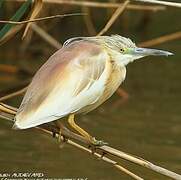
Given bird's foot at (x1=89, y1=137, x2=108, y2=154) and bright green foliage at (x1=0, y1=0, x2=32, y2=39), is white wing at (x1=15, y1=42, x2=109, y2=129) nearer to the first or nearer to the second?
bird's foot at (x1=89, y1=137, x2=108, y2=154)

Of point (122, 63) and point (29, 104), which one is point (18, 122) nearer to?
point (29, 104)

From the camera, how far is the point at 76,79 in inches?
84.7

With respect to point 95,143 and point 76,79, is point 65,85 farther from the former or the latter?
point 95,143

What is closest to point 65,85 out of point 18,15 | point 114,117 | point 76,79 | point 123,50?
point 76,79

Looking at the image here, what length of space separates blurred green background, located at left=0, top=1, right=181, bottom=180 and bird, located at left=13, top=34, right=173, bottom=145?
1164 mm

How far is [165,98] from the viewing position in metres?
4.73

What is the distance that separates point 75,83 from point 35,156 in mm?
1510

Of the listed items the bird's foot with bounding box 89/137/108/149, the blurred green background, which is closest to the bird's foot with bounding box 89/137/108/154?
the bird's foot with bounding box 89/137/108/149

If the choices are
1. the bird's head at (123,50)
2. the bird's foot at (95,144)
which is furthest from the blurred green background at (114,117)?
the bird's head at (123,50)

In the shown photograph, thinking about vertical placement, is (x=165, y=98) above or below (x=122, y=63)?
above

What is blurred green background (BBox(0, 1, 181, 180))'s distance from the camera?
3477 mm

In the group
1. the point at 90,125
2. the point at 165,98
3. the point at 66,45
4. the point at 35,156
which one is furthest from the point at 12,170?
the point at 165,98

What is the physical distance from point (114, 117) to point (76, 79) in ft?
7.21

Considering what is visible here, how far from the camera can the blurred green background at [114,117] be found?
3477 mm
